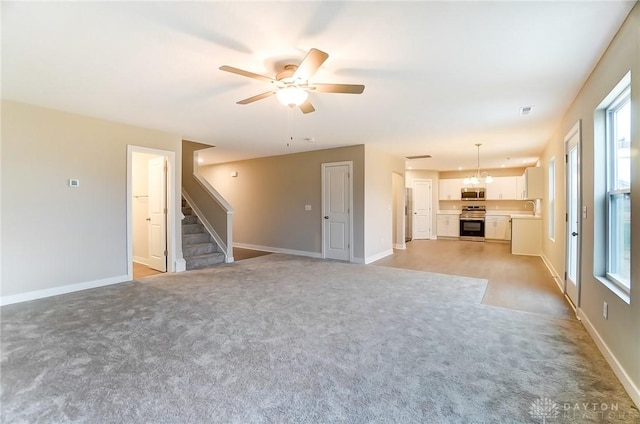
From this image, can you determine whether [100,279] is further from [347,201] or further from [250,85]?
[347,201]

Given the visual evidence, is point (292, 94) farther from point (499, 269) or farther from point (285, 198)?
point (499, 269)

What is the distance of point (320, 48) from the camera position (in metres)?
2.33

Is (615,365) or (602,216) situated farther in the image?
(602,216)

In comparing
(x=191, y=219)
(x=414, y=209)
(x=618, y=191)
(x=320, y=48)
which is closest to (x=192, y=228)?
(x=191, y=219)

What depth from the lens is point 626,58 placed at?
2.01 m

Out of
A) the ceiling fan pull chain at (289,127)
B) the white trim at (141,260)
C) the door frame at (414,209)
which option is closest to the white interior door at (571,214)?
the ceiling fan pull chain at (289,127)

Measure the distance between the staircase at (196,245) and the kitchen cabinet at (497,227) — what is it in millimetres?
8323

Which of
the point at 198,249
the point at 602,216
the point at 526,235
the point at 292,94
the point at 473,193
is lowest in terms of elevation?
the point at 198,249

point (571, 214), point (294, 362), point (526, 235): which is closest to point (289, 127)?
point (294, 362)

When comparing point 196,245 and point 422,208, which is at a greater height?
point 422,208

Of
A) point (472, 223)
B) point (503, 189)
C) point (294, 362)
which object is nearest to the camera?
point (294, 362)

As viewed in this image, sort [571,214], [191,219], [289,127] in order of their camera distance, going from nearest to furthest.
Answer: [571,214] < [289,127] < [191,219]

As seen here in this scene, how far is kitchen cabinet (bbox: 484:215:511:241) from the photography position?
30.8 ft

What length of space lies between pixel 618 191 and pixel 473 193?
8142 mm
